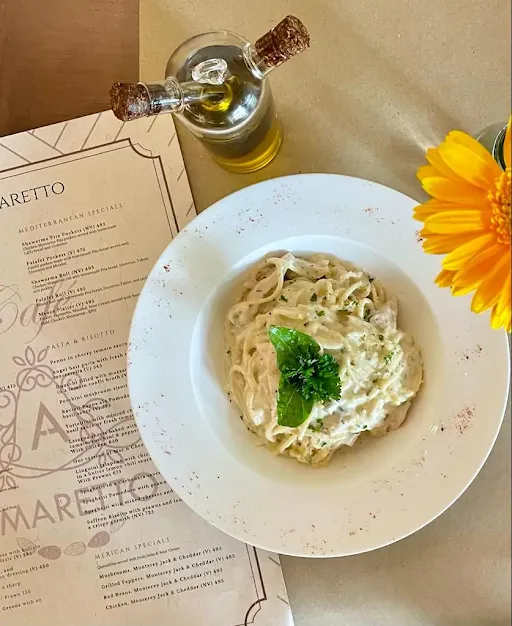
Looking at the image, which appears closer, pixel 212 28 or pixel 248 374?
pixel 248 374

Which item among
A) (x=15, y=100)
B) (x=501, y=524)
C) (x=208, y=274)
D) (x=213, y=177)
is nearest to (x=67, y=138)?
(x=15, y=100)

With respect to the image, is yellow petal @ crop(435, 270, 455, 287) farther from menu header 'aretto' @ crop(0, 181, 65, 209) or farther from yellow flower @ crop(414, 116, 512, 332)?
menu header 'aretto' @ crop(0, 181, 65, 209)

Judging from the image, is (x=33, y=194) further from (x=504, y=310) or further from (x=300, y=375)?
(x=504, y=310)

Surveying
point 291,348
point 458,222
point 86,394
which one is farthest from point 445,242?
point 86,394

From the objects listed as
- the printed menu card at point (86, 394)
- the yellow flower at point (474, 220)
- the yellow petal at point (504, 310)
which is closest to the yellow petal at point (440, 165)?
the yellow flower at point (474, 220)

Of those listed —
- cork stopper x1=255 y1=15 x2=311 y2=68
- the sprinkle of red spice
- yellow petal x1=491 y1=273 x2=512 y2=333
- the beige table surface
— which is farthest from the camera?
the beige table surface

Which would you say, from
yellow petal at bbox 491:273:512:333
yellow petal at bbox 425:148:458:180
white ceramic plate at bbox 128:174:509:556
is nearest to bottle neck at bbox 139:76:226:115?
white ceramic plate at bbox 128:174:509:556

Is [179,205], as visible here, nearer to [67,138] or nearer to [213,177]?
[213,177]
